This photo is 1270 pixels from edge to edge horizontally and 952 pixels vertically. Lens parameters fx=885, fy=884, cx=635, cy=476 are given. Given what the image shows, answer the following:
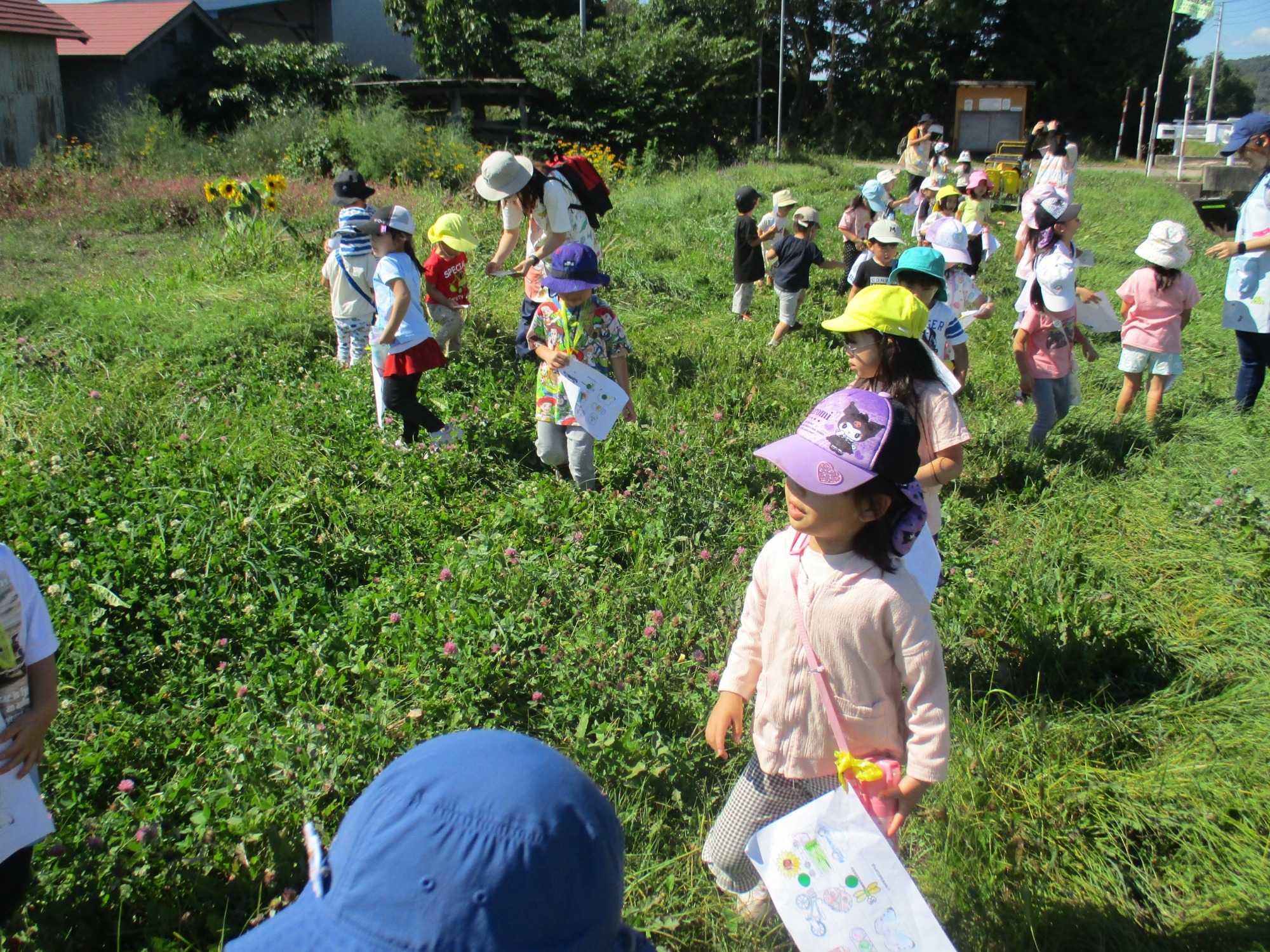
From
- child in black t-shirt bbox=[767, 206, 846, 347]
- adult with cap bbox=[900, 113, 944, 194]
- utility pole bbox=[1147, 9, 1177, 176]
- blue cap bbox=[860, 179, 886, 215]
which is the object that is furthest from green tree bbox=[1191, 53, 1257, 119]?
child in black t-shirt bbox=[767, 206, 846, 347]

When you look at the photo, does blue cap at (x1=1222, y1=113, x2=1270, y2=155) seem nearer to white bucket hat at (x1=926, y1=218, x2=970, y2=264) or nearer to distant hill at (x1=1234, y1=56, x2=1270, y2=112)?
white bucket hat at (x1=926, y1=218, x2=970, y2=264)

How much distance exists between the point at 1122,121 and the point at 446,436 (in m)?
34.6

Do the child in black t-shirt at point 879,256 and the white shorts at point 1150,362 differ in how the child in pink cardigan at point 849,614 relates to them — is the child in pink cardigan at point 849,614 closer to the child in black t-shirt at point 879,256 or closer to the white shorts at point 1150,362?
the child in black t-shirt at point 879,256

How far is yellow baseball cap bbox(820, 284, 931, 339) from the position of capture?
3113 millimetres

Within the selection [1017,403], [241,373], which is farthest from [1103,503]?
[241,373]

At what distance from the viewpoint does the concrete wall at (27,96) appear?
1884 centimetres

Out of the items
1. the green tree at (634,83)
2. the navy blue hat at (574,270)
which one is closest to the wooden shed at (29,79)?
the green tree at (634,83)

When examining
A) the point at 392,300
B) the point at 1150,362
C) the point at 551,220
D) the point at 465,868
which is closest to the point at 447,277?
the point at 551,220

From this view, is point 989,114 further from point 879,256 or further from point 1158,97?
point 879,256

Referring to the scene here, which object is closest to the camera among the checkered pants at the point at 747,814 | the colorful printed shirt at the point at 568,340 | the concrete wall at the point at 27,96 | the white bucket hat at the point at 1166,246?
the checkered pants at the point at 747,814

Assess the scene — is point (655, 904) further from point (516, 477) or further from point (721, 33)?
point (721, 33)

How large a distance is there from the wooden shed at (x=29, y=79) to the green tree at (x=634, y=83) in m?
11.4

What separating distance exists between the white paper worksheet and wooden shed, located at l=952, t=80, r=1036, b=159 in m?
31.2

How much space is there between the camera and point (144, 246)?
10.6 meters
